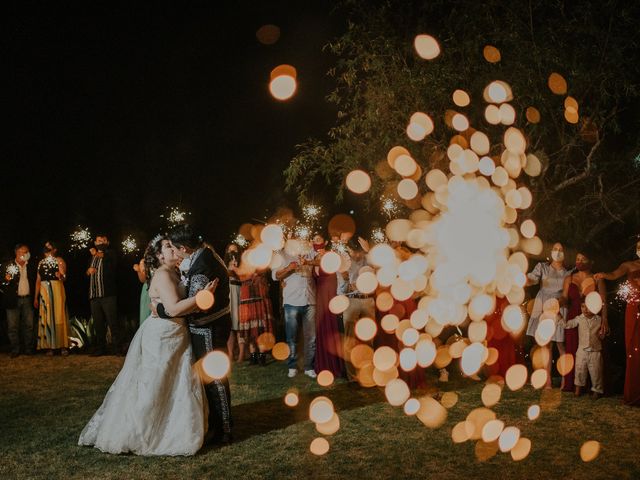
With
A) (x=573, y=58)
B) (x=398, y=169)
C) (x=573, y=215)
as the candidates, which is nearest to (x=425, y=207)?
(x=398, y=169)

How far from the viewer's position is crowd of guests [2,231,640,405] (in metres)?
7.04

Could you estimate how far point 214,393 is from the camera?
539 centimetres

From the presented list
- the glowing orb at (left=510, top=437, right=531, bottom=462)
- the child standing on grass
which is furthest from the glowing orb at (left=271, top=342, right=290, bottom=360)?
the glowing orb at (left=510, top=437, right=531, bottom=462)

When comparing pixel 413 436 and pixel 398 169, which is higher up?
pixel 398 169

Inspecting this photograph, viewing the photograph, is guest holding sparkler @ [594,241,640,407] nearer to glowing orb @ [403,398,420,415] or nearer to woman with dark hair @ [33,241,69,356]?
glowing orb @ [403,398,420,415]

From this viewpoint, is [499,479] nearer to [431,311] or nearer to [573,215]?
[431,311]

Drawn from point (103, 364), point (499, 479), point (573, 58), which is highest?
point (573, 58)

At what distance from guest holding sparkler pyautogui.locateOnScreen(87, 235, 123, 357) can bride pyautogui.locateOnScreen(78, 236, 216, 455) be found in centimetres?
548

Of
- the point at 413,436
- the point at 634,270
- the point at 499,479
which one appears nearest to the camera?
the point at 499,479

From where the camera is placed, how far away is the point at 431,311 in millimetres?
8344

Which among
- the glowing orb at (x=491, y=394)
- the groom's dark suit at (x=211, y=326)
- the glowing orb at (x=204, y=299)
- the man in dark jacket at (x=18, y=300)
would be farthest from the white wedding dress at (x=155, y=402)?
the man in dark jacket at (x=18, y=300)

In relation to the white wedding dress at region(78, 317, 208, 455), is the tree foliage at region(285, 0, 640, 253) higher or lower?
higher

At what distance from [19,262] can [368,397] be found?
23.0 ft

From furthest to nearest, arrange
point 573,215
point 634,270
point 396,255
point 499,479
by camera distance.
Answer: point 573,215, point 396,255, point 634,270, point 499,479
